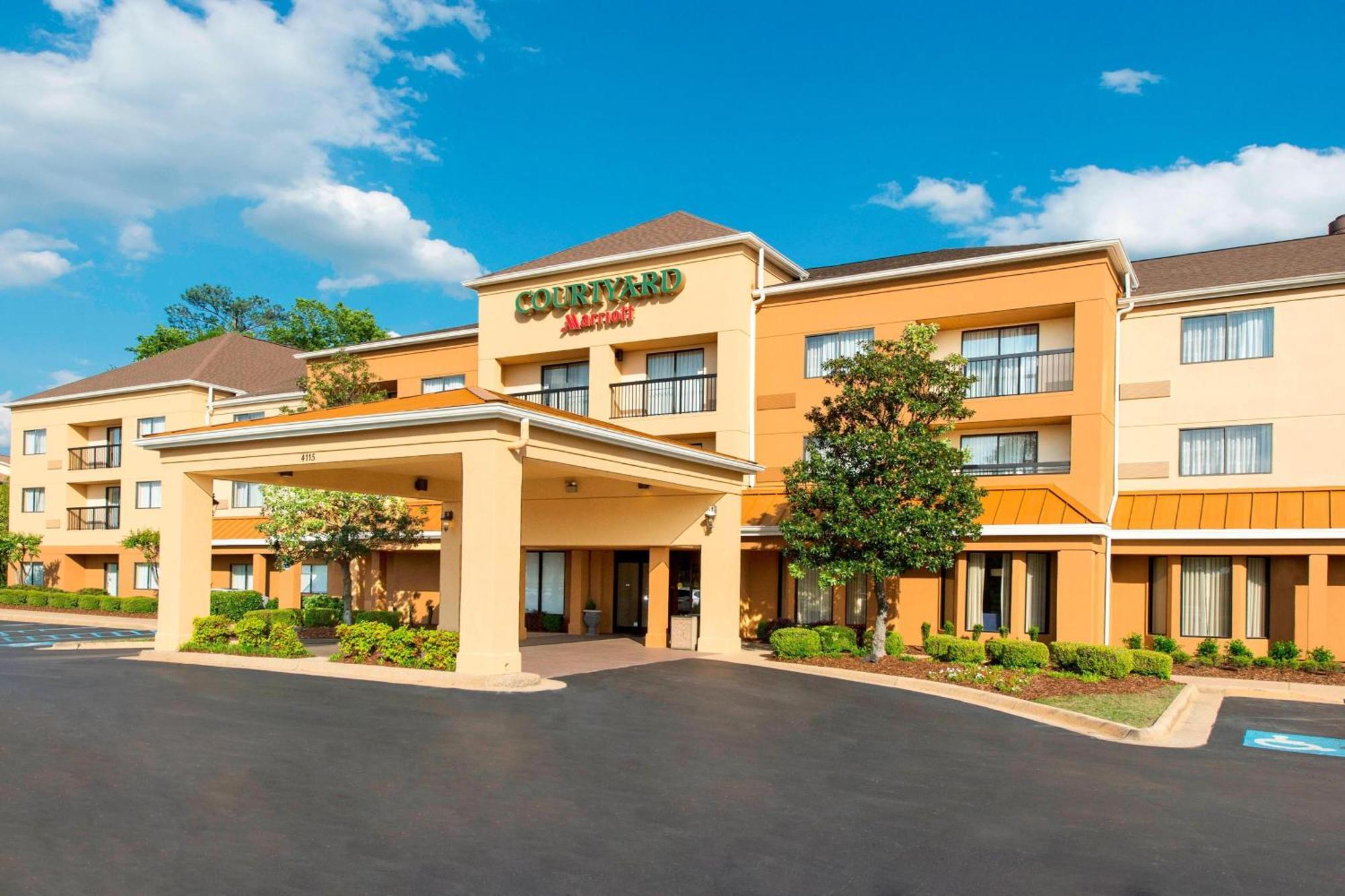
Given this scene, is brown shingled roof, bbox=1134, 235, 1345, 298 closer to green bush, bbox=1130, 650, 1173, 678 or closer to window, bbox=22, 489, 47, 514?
green bush, bbox=1130, 650, 1173, 678

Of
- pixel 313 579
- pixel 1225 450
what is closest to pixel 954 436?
pixel 1225 450

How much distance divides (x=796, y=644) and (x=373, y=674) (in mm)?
8731

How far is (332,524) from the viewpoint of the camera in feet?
96.3

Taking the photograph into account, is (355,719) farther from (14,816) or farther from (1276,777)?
(1276,777)

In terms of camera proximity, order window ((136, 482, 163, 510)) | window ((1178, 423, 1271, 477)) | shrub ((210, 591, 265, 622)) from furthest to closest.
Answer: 1. window ((136, 482, 163, 510))
2. shrub ((210, 591, 265, 622))
3. window ((1178, 423, 1271, 477))

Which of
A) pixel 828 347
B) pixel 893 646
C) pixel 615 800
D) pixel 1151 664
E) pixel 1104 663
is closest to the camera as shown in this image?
pixel 615 800

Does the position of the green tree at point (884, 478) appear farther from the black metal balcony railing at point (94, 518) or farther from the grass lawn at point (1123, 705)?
the black metal balcony railing at point (94, 518)

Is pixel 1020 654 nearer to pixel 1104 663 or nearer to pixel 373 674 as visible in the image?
pixel 1104 663

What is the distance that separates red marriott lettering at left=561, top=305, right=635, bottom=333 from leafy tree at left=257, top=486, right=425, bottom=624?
274 inches

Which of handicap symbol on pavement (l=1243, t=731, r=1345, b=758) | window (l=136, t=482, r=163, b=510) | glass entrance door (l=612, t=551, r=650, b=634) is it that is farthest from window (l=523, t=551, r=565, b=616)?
window (l=136, t=482, r=163, b=510)

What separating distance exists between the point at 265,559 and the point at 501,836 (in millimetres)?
33091

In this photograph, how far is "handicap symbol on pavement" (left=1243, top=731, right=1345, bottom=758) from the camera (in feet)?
47.6

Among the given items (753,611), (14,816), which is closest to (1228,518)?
(753,611)

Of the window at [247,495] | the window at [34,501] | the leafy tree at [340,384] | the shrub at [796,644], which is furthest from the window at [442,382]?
the window at [34,501]
